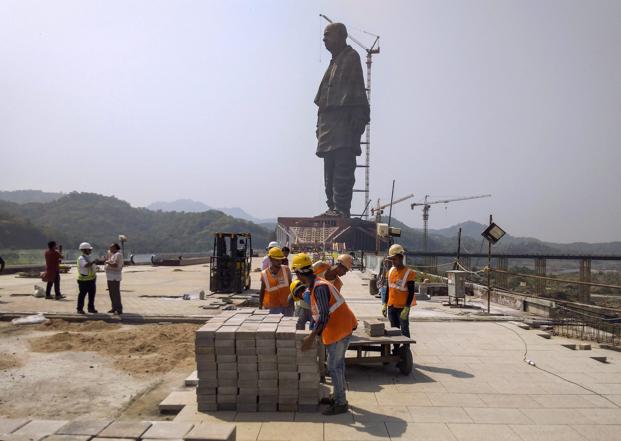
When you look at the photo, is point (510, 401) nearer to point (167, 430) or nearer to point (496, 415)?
point (496, 415)

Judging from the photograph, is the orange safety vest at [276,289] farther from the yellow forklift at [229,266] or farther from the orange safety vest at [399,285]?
the yellow forklift at [229,266]

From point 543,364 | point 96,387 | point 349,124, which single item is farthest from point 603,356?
point 349,124

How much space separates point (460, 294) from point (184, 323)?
8.60 metres

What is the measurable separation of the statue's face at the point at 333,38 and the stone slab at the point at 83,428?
78.1 m

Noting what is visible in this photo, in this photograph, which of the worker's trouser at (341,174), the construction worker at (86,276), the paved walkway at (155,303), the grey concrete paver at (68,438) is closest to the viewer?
the grey concrete paver at (68,438)

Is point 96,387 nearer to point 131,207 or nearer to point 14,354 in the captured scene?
point 14,354

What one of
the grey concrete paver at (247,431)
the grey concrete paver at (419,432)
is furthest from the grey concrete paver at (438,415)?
the grey concrete paver at (247,431)

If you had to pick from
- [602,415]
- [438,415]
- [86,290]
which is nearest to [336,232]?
[86,290]

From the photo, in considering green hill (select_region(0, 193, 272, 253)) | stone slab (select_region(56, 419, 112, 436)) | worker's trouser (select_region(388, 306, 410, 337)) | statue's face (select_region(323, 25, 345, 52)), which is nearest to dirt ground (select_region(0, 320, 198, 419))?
stone slab (select_region(56, 419, 112, 436))

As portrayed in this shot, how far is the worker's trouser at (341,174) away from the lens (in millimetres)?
75875

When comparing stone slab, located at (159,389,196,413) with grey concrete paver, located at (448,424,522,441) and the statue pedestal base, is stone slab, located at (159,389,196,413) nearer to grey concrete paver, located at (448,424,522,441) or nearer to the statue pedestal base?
grey concrete paver, located at (448,424,522,441)

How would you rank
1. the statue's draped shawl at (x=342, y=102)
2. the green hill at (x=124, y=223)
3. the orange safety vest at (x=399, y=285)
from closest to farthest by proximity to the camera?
the orange safety vest at (x=399, y=285), the statue's draped shawl at (x=342, y=102), the green hill at (x=124, y=223)

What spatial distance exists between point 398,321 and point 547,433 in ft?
9.75

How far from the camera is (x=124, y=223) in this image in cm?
14600
